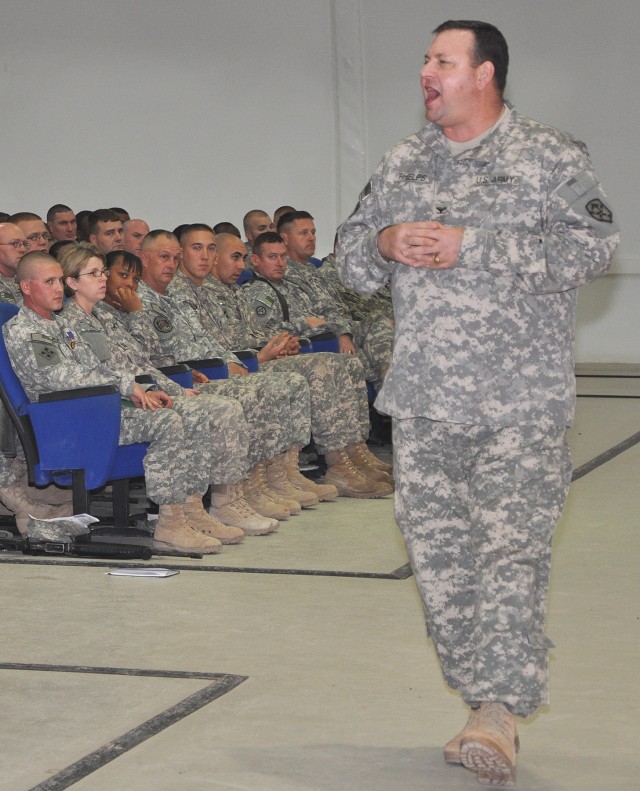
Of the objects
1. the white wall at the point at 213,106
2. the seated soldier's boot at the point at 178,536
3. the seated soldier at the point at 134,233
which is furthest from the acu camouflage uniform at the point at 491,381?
the white wall at the point at 213,106

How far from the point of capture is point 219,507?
5355 millimetres

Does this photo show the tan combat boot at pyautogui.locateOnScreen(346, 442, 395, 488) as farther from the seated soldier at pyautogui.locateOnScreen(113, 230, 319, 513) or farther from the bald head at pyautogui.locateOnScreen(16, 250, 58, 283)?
the bald head at pyautogui.locateOnScreen(16, 250, 58, 283)

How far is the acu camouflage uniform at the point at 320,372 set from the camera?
20.6 ft

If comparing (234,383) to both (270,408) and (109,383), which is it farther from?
(109,383)

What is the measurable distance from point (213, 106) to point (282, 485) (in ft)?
23.2

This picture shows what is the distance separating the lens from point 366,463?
6.38 m

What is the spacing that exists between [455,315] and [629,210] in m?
9.41

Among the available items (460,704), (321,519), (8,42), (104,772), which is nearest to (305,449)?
(321,519)

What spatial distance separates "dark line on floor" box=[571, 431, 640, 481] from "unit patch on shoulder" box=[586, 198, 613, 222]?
3.84m

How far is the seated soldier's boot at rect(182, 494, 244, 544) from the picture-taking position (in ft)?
16.7

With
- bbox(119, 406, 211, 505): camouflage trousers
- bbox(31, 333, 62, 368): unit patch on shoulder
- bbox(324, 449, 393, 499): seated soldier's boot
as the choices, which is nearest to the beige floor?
bbox(119, 406, 211, 505): camouflage trousers

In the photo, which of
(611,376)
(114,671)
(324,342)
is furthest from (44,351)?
(611,376)

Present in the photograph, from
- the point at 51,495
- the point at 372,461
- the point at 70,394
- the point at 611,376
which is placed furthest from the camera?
the point at 611,376

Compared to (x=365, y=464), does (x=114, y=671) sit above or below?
above
